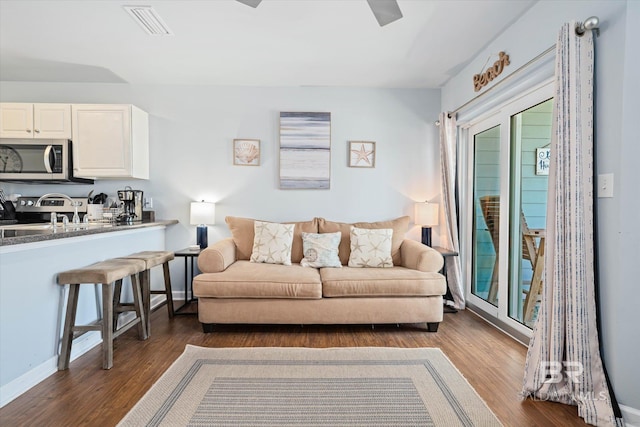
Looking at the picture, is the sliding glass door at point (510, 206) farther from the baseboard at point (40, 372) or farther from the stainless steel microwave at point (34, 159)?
the stainless steel microwave at point (34, 159)

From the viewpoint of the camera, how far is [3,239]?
70.6 inches

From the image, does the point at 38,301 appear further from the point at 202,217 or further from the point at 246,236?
the point at 246,236

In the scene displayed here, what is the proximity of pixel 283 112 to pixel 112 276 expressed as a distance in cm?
249

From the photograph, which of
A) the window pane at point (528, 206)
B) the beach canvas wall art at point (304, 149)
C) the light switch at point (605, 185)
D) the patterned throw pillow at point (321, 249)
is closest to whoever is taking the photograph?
the light switch at point (605, 185)

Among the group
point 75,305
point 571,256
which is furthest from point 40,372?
point 571,256

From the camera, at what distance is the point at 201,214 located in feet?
12.2

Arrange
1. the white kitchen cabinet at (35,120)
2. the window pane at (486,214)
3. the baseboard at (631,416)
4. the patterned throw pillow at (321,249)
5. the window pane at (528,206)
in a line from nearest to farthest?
the baseboard at (631,416)
the window pane at (528,206)
the window pane at (486,214)
the patterned throw pillow at (321,249)
the white kitchen cabinet at (35,120)

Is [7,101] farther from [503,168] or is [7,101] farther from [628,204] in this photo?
[628,204]

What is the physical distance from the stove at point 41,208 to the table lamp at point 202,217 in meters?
1.26

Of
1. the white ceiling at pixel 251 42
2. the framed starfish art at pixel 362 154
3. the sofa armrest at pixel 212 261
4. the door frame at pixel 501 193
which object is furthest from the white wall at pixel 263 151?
the sofa armrest at pixel 212 261

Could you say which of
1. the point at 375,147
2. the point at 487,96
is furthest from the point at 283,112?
the point at 487,96

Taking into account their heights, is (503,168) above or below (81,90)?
below

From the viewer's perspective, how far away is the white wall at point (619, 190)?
167 centimetres

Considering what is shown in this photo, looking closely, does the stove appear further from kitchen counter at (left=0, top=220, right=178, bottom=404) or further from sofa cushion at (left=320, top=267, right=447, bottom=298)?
sofa cushion at (left=320, top=267, right=447, bottom=298)
